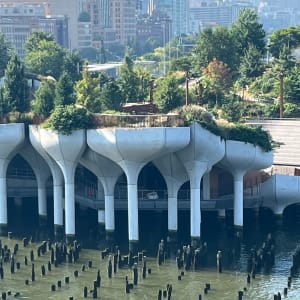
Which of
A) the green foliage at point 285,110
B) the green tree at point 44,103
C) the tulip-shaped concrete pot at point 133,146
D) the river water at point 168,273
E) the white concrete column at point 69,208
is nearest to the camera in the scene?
the river water at point 168,273

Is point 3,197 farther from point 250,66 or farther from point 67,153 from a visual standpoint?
point 250,66

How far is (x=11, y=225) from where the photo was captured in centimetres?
8538

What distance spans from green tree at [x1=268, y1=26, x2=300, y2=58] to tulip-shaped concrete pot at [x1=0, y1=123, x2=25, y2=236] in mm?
61512

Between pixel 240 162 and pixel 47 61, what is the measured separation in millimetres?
60633

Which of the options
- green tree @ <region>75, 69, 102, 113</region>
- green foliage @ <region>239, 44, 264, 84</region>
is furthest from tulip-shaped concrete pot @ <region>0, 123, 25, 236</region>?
green foliage @ <region>239, 44, 264, 84</region>

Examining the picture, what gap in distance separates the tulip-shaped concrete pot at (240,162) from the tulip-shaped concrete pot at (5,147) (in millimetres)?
17784

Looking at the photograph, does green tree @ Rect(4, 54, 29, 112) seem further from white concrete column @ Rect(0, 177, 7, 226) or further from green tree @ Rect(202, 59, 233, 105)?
green tree @ Rect(202, 59, 233, 105)

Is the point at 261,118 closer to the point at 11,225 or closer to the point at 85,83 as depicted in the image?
the point at 85,83

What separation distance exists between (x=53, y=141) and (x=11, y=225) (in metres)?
11.9

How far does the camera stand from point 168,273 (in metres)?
69.8

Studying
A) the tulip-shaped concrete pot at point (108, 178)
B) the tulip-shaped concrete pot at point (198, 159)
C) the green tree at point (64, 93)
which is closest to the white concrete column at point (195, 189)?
the tulip-shaped concrete pot at point (198, 159)

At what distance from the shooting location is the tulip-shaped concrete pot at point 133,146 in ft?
240

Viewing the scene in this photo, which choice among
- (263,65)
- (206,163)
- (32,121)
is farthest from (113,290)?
(263,65)

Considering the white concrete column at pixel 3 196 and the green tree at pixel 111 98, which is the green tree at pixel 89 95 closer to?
the green tree at pixel 111 98
